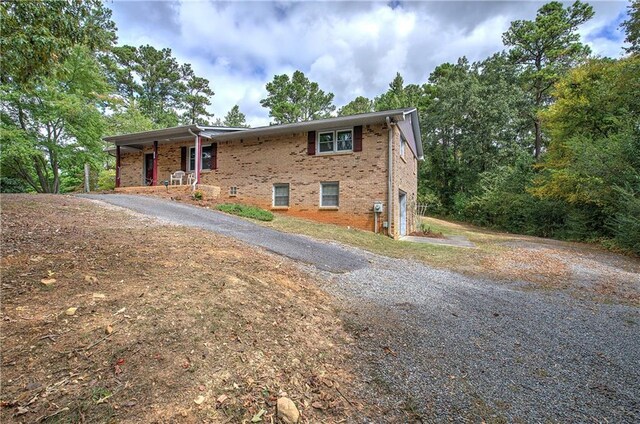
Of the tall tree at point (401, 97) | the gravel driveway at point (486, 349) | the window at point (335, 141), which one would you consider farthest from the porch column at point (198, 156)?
the tall tree at point (401, 97)

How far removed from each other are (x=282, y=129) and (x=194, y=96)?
29270 millimetres

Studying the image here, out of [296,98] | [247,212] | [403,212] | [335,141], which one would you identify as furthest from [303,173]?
[296,98]

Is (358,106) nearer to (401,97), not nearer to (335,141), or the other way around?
(401,97)

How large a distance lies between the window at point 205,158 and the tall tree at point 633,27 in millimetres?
21124

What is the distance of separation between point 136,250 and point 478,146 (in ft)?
92.1

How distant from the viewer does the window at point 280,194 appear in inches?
535

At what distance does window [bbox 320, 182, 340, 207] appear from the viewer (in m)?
12.6

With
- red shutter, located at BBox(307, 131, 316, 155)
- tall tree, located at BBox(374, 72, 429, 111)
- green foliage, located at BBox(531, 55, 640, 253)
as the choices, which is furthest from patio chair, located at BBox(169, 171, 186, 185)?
tall tree, located at BBox(374, 72, 429, 111)

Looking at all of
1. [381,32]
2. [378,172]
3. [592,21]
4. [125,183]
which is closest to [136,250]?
[378,172]

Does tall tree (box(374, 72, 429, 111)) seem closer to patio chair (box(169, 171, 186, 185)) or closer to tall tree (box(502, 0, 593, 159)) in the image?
tall tree (box(502, 0, 593, 159))

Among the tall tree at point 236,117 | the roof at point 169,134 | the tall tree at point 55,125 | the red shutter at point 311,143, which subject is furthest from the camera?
the tall tree at point 236,117

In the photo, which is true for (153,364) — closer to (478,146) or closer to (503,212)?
(503,212)

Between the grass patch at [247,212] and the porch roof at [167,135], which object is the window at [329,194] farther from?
the porch roof at [167,135]

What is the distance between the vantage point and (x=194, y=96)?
1448 inches
